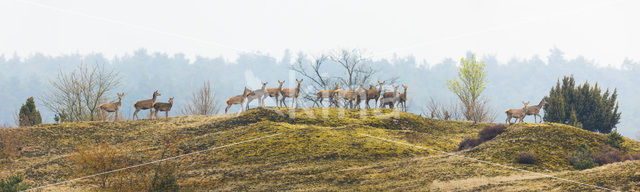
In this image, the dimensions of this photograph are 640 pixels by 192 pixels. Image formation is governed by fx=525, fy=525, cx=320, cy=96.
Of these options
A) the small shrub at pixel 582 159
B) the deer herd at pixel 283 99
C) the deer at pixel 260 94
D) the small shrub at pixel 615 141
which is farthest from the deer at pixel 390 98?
the small shrub at pixel 582 159

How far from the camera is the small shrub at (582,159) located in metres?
15.2

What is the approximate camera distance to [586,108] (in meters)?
38.6

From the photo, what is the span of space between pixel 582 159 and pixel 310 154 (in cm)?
837

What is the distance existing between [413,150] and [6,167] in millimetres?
15463

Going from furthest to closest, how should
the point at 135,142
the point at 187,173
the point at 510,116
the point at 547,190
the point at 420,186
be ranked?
1. the point at 510,116
2. the point at 135,142
3. the point at 187,173
4. the point at 420,186
5. the point at 547,190

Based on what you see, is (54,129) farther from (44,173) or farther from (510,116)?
(510,116)

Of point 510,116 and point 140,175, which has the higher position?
point 510,116

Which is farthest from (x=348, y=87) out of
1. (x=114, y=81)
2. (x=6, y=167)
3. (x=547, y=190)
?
(x=547, y=190)

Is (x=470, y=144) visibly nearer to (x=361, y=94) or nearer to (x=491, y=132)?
(x=491, y=132)

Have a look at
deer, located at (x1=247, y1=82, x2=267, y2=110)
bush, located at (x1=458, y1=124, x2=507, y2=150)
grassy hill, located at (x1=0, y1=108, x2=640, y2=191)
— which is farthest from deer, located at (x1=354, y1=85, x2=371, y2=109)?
bush, located at (x1=458, y1=124, x2=507, y2=150)

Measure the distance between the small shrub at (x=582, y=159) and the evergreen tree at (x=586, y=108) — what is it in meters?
22.3

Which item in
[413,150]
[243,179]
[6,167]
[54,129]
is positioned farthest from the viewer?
[54,129]

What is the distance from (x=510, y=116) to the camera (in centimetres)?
2586

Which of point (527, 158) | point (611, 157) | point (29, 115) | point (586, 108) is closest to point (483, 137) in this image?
point (527, 158)
